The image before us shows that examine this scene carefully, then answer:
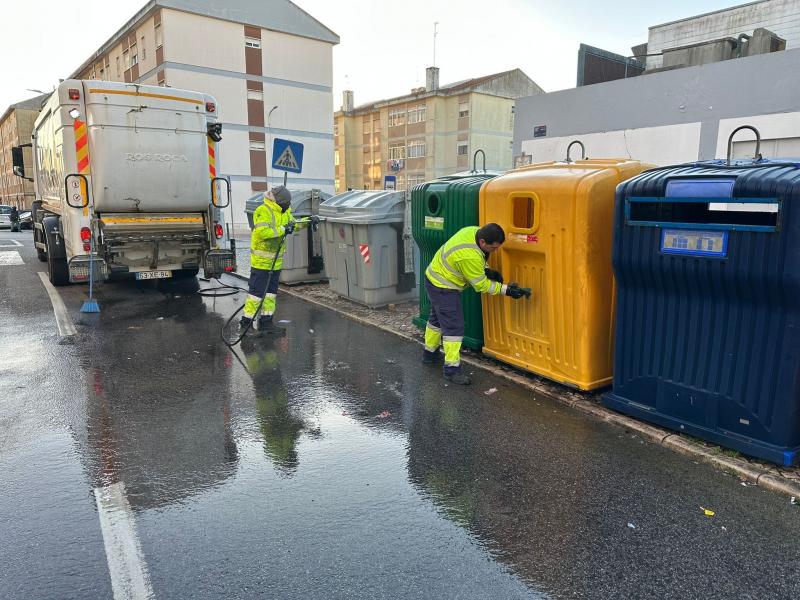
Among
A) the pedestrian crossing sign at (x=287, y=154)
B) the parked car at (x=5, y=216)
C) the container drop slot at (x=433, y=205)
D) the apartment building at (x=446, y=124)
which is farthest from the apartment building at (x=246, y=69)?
the container drop slot at (x=433, y=205)

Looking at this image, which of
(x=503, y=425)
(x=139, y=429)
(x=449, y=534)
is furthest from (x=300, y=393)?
(x=449, y=534)

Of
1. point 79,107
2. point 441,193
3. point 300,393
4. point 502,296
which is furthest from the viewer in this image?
point 79,107

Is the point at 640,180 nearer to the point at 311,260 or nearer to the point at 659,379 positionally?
the point at 659,379

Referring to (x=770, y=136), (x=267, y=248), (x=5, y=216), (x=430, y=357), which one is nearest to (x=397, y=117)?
(x=5, y=216)

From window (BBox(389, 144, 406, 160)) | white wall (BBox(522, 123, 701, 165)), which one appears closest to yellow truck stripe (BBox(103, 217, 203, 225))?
white wall (BBox(522, 123, 701, 165))

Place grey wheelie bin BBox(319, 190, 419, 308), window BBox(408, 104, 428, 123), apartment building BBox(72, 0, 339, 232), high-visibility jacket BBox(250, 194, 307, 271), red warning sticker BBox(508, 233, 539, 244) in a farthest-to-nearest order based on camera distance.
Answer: window BBox(408, 104, 428, 123) → apartment building BBox(72, 0, 339, 232) → grey wheelie bin BBox(319, 190, 419, 308) → high-visibility jacket BBox(250, 194, 307, 271) → red warning sticker BBox(508, 233, 539, 244)

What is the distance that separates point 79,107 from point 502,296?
6317 mm

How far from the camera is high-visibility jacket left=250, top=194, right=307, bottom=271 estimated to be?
6405 millimetres

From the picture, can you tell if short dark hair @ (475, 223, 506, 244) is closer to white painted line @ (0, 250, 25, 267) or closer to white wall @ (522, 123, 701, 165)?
white wall @ (522, 123, 701, 165)

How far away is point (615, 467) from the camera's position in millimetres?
3477

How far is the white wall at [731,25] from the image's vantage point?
50.3 feet

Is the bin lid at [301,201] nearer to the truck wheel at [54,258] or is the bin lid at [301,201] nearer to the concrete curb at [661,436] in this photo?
the truck wheel at [54,258]

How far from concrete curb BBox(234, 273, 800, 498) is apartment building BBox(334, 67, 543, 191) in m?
41.0

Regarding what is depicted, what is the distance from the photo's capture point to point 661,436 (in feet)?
12.6
